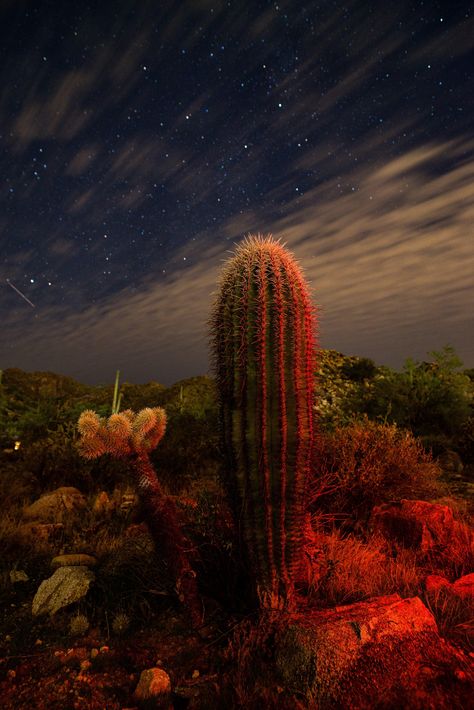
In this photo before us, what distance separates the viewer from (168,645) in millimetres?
2949

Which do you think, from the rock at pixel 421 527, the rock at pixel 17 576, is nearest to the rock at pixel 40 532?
the rock at pixel 17 576

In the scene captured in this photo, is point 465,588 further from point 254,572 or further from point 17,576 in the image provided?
point 17,576

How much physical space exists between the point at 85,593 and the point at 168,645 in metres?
0.96

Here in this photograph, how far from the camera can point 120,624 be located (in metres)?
3.16

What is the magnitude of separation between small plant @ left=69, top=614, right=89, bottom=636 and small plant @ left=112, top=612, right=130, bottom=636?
0.65 ft

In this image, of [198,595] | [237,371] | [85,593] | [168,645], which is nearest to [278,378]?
[237,371]

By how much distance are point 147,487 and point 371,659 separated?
1.77 m

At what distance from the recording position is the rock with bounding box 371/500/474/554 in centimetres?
420

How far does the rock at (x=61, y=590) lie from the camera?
3.45 meters

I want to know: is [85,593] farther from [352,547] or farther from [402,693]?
[402,693]

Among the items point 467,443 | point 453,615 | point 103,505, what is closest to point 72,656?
point 453,615

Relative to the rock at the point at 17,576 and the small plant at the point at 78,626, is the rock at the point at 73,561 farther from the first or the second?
the small plant at the point at 78,626

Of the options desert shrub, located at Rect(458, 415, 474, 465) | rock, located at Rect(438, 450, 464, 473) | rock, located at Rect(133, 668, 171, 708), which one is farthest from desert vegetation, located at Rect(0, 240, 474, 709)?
desert shrub, located at Rect(458, 415, 474, 465)

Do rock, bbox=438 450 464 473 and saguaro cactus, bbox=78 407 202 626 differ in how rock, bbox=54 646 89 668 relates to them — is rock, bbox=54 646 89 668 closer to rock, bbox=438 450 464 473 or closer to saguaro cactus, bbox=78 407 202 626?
saguaro cactus, bbox=78 407 202 626
